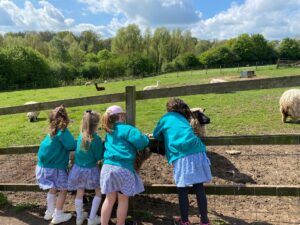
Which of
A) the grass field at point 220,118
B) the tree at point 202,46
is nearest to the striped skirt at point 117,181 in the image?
the grass field at point 220,118

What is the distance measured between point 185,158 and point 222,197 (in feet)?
5.43

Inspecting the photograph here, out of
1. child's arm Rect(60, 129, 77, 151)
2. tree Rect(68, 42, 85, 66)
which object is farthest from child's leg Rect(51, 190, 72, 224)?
tree Rect(68, 42, 85, 66)

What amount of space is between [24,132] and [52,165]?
30.4 ft

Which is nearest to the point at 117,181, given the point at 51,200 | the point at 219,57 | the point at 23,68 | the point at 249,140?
the point at 51,200

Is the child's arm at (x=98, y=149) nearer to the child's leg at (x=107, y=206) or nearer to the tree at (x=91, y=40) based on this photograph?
the child's leg at (x=107, y=206)

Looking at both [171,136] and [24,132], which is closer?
[171,136]

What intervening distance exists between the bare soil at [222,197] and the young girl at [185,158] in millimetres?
585

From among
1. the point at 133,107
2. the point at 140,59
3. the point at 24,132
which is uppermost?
the point at 140,59

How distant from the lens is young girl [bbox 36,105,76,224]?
16.2 feet

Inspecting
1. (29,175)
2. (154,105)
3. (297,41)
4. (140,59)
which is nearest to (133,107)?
(29,175)

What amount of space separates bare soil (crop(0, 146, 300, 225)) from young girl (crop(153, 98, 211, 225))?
0.59 metres

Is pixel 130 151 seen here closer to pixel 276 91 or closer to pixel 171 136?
pixel 171 136

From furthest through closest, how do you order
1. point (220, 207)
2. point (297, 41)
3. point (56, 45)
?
point (297, 41) < point (56, 45) < point (220, 207)

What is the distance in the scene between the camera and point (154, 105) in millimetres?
17812
